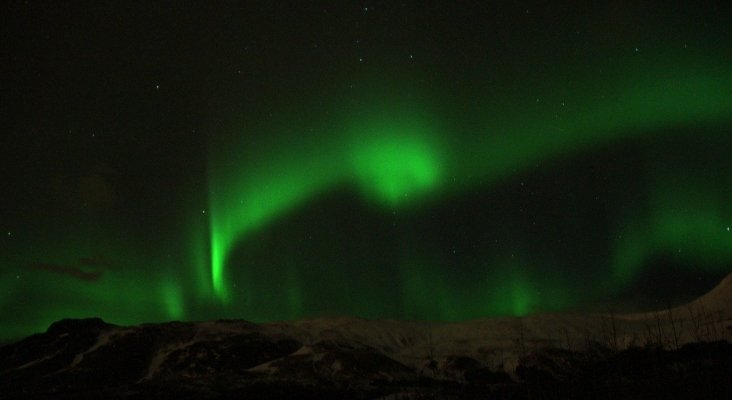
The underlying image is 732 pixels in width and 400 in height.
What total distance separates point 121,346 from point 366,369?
249 ft

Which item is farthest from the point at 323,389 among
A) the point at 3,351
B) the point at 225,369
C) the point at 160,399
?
the point at 3,351

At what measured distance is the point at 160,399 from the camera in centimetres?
8769

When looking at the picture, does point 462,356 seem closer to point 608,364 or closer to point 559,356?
point 559,356

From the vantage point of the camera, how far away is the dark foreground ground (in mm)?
107000

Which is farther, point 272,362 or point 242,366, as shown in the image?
point 242,366

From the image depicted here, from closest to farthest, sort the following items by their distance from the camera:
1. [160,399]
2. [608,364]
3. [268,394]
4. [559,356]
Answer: [160,399] < [268,394] < [608,364] < [559,356]

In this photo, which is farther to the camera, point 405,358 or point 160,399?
point 405,358

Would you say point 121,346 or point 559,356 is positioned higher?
point 121,346

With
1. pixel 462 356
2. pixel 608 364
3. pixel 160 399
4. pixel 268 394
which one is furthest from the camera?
pixel 462 356

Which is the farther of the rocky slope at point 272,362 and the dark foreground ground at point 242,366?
the rocky slope at point 272,362

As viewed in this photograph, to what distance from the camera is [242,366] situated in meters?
158

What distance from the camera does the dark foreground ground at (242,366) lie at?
107 m

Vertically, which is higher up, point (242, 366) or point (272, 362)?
point (272, 362)

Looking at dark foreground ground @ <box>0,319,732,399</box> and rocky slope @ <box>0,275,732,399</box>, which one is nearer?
dark foreground ground @ <box>0,319,732,399</box>
